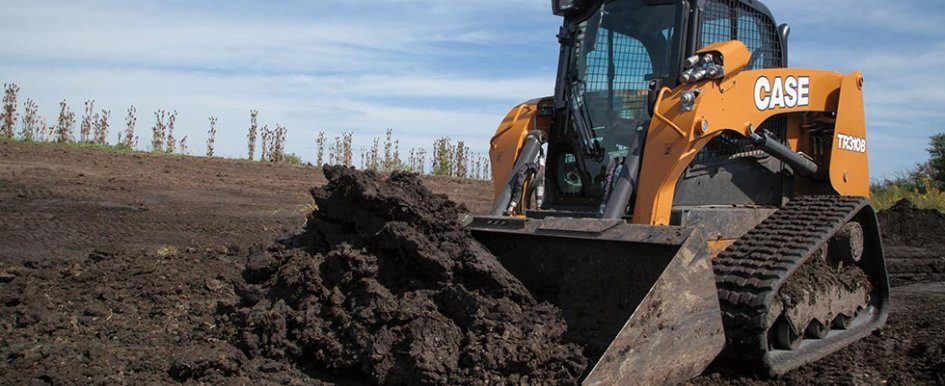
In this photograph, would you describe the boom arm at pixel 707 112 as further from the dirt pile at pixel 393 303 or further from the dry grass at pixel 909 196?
the dry grass at pixel 909 196

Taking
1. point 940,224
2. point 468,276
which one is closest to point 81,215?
point 468,276

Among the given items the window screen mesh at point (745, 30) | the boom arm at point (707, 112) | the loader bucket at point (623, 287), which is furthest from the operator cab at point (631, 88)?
the loader bucket at point (623, 287)

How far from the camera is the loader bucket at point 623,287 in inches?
161

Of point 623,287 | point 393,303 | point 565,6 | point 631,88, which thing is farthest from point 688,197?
point 393,303

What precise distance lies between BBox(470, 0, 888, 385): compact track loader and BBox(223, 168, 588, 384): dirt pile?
0.33m

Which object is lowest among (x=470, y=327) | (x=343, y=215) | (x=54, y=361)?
(x=54, y=361)

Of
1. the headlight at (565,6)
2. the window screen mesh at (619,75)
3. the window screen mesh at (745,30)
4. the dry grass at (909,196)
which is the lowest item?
the dry grass at (909,196)

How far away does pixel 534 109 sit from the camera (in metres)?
6.53

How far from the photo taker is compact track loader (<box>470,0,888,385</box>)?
4480 millimetres

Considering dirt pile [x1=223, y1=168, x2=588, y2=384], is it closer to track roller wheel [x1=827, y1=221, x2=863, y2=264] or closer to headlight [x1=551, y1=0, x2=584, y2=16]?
headlight [x1=551, y1=0, x2=584, y2=16]

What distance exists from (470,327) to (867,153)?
4.18 metres

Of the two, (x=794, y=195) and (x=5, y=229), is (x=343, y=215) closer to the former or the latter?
(x=794, y=195)

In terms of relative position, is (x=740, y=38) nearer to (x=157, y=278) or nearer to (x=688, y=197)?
(x=688, y=197)

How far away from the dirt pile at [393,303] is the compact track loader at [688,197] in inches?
12.9
